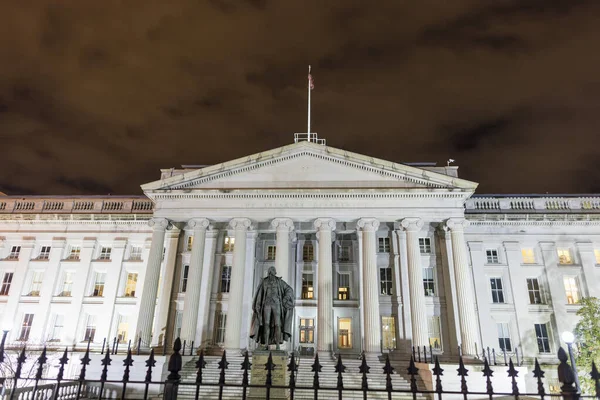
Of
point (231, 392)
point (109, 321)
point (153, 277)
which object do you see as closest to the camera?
point (231, 392)

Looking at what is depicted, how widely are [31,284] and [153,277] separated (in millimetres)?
15843

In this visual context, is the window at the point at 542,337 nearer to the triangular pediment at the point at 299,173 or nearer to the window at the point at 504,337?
the window at the point at 504,337

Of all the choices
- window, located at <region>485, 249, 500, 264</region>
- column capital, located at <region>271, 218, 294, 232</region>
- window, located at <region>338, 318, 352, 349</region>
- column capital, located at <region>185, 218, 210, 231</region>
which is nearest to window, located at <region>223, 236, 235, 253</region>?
column capital, located at <region>185, 218, 210, 231</region>

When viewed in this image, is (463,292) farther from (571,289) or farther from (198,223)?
(198,223)

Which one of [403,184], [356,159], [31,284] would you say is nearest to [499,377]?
[403,184]

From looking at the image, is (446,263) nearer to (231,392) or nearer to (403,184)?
(403,184)

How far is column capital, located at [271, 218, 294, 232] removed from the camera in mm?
31078

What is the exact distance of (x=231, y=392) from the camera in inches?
912

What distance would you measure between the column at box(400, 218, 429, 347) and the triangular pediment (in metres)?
3.20

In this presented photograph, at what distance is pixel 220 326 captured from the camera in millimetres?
33812

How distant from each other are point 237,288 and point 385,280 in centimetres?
1245

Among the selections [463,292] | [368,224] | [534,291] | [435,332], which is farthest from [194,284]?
[534,291]

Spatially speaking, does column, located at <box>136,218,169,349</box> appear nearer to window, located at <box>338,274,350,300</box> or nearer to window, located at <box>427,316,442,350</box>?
window, located at <box>338,274,350,300</box>

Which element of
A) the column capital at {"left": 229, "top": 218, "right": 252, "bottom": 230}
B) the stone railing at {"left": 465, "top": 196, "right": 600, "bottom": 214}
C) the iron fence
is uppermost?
the stone railing at {"left": 465, "top": 196, "right": 600, "bottom": 214}
